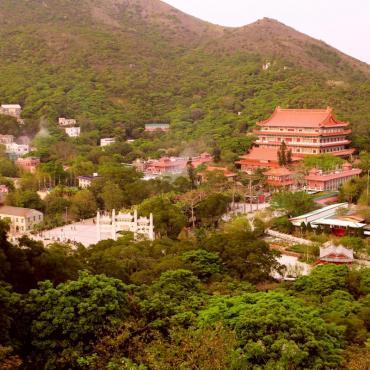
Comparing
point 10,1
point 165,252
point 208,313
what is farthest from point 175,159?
point 10,1

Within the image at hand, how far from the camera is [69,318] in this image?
1084cm

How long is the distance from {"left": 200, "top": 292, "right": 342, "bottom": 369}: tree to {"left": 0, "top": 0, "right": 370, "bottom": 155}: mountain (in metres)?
27.3

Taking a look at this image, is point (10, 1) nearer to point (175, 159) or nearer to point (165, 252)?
point (175, 159)

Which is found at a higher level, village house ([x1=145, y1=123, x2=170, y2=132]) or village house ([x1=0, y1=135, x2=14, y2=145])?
village house ([x1=145, y1=123, x2=170, y2=132])

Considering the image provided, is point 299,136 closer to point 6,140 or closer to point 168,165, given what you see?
point 168,165

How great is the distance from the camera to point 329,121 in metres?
37.7

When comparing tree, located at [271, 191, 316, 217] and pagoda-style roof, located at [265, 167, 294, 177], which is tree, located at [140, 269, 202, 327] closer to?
tree, located at [271, 191, 316, 217]

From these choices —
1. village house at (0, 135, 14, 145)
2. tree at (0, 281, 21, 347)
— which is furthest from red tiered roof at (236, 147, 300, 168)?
tree at (0, 281, 21, 347)

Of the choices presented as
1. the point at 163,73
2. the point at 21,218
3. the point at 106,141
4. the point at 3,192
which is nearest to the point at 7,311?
the point at 21,218

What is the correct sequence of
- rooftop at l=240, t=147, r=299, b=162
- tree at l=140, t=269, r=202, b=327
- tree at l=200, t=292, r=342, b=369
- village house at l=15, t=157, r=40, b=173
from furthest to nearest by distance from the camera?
village house at l=15, t=157, r=40, b=173 < rooftop at l=240, t=147, r=299, b=162 < tree at l=140, t=269, r=202, b=327 < tree at l=200, t=292, r=342, b=369

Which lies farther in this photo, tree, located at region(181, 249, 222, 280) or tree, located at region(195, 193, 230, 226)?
tree, located at region(195, 193, 230, 226)

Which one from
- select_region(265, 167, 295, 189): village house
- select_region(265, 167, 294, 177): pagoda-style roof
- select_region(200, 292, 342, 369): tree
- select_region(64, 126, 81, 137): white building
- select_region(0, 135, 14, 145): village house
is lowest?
select_region(200, 292, 342, 369): tree

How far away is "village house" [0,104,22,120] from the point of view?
171 ft

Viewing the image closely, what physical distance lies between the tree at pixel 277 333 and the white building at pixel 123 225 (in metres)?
11.6
